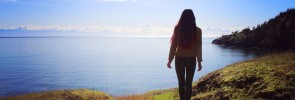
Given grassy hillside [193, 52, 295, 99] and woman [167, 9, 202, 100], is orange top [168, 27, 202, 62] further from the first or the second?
grassy hillside [193, 52, 295, 99]

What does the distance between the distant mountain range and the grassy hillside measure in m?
100

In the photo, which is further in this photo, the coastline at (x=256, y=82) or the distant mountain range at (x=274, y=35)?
the distant mountain range at (x=274, y=35)

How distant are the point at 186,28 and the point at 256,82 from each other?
4011mm

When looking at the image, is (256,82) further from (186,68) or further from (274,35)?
(274,35)

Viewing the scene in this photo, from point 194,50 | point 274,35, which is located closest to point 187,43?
point 194,50

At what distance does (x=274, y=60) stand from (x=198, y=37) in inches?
225

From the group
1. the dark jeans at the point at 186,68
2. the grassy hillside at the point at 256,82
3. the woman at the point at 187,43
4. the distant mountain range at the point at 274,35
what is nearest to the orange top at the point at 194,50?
the woman at the point at 187,43

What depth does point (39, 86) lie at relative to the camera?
188 ft

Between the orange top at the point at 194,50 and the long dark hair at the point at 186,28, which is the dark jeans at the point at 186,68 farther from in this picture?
the long dark hair at the point at 186,28

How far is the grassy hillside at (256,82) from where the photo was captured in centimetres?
1047

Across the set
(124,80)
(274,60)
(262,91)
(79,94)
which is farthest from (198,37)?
(124,80)

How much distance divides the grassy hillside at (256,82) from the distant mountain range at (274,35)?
100 m

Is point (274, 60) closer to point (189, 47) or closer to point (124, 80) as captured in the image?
point (189, 47)

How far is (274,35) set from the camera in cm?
13738
